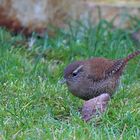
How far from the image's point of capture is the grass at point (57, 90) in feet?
20.2

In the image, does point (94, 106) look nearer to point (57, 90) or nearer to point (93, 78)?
point (93, 78)

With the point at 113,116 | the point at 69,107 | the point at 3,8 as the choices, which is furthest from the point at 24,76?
the point at 3,8

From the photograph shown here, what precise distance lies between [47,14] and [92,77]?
3.61 meters

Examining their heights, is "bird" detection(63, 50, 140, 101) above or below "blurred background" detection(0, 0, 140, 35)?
above

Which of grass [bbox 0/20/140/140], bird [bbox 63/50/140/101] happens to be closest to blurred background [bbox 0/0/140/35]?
grass [bbox 0/20/140/140]

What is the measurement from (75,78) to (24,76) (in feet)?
2.83

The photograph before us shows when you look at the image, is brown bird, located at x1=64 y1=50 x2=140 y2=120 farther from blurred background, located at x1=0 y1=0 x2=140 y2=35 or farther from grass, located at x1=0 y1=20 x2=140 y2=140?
blurred background, located at x1=0 y1=0 x2=140 y2=35

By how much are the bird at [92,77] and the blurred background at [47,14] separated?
9.86 ft

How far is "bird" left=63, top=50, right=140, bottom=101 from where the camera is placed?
23.7ft

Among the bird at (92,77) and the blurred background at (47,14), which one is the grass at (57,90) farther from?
the blurred background at (47,14)

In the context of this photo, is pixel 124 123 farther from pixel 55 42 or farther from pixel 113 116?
pixel 55 42

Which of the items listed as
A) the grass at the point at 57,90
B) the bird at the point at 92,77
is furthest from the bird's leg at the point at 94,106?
the bird at the point at 92,77

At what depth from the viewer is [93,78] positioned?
7301 millimetres

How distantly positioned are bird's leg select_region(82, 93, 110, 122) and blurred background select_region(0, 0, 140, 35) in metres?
3.60
